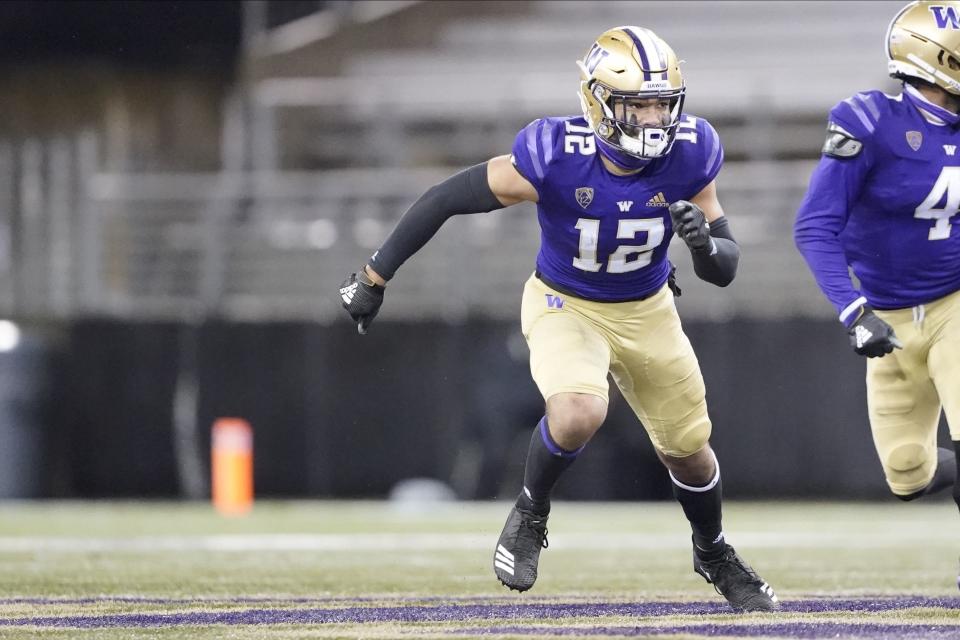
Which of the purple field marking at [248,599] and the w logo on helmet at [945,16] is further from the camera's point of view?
the purple field marking at [248,599]

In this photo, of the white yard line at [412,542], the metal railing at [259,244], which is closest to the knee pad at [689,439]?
the white yard line at [412,542]

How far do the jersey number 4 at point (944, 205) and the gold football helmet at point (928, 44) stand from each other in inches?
10.6

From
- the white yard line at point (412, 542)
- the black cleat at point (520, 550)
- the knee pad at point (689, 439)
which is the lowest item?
the white yard line at point (412, 542)

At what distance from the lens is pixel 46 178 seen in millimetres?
13766

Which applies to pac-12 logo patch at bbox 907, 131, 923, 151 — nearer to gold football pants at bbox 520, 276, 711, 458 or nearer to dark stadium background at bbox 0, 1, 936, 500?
gold football pants at bbox 520, 276, 711, 458

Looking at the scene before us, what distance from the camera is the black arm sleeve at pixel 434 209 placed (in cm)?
536

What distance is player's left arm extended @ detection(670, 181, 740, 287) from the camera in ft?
16.2

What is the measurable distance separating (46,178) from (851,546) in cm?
780

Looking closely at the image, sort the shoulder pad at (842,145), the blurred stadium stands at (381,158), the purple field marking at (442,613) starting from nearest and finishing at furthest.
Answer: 1. the purple field marking at (442,613)
2. the shoulder pad at (842,145)
3. the blurred stadium stands at (381,158)

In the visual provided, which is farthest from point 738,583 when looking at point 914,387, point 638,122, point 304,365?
point 304,365

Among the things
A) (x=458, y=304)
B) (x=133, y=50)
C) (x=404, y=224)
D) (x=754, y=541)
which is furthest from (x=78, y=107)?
(x=404, y=224)

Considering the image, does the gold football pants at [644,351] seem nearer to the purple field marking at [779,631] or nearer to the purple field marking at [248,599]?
the purple field marking at [248,599]

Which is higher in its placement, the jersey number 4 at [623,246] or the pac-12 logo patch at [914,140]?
the pac-12 logo patch at [914,140]

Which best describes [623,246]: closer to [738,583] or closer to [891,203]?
[891,203]
